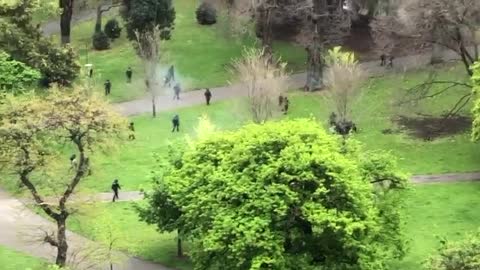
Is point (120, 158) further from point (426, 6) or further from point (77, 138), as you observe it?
point (426, 6)

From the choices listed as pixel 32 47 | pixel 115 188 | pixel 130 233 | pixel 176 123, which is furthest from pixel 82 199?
pixel 32 47

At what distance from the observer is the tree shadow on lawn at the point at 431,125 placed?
5950 cm

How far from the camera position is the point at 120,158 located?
5731cm

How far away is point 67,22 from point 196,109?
618 inches

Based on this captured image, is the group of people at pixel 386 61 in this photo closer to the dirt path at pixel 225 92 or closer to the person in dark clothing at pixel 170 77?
the dirt path at pixel 225 92

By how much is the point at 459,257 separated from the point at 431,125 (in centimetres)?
2643

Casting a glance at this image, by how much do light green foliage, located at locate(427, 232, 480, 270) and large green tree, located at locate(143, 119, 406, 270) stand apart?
8.58 ft

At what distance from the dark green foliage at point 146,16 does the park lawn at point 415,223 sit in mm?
23425

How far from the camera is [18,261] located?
149 ft

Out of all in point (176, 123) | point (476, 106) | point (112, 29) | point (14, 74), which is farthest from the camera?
point (112, 29)

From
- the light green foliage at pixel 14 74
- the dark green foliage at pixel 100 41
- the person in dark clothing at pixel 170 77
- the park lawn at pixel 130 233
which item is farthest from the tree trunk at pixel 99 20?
the park lawn at pixel 130 233

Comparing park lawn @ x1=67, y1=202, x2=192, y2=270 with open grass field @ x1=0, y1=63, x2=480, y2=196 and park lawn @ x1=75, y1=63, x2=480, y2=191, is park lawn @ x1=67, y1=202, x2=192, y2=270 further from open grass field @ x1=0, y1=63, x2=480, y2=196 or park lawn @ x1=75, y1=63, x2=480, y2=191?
park lawn @ x1=75, y1=63, x2=480, y2=191

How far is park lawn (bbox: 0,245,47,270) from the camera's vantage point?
44.7 metres

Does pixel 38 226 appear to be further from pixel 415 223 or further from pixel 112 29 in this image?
pixel 112 29
